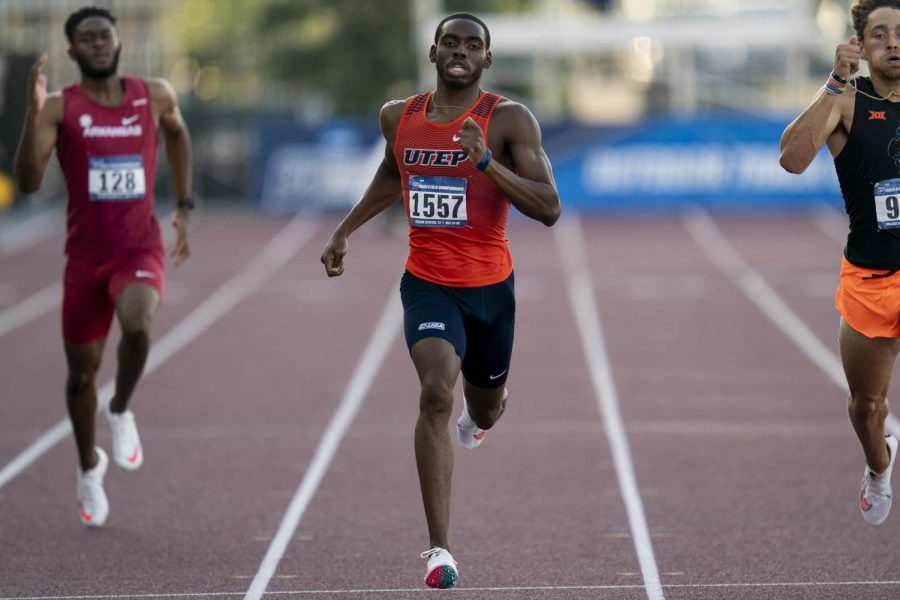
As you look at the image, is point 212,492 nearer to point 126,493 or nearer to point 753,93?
point 126,493

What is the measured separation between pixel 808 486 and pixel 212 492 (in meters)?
3.03

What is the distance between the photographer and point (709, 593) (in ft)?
19.0

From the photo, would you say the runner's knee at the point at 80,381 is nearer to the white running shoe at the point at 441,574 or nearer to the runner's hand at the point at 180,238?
the runner's hand at the point at 180,238

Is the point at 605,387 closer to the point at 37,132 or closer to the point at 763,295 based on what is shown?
the point at 37,132

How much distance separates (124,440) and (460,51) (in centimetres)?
283

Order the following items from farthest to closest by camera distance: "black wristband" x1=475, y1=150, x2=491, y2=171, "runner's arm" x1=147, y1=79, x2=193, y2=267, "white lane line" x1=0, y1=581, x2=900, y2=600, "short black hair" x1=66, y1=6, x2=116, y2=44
Answer: 1. "runner's arm" x1=147, y1=79, x2=193, y2=267
2. "short black hair" x1=66, y1=6, x2=116, y2=44
3. "white lane line" x1=0, y1=581, x2=900, y2=600
4. "black wristband" x1=475, y1=150, x2=491, y2=171

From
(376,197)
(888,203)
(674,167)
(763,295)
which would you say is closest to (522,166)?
(376,197)

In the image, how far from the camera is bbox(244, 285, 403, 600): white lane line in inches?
254

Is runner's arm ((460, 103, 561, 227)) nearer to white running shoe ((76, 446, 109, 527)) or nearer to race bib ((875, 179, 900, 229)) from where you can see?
race bib ((875, 179, 900, 229))

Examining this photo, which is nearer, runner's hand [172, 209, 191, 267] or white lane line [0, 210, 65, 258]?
runner's hand [172, 209, 191, 267]

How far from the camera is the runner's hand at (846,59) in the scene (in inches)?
208

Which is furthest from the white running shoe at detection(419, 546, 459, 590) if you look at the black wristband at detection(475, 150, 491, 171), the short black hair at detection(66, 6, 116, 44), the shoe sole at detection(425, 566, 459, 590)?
the short black hair at detection(66, 6, 116, 44)

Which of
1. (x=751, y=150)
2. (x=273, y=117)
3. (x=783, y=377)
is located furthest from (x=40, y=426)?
(x=273, y=117)

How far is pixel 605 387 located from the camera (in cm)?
1127
